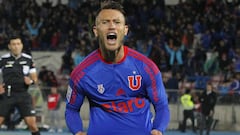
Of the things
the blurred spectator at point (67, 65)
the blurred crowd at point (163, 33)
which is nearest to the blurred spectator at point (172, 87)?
the blurred crowd at point (163, 33)

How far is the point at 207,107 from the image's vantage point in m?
15.6

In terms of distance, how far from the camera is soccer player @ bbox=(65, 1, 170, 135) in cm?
451

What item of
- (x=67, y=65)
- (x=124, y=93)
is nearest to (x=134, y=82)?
(x=124, y=93)

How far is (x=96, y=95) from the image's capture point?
4586mm

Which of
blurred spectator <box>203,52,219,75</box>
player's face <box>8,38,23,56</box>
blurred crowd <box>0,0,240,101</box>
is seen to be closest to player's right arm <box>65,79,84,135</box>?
player's face <box>8,38,23,56</box>

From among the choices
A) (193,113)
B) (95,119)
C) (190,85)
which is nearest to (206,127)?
(193,113)

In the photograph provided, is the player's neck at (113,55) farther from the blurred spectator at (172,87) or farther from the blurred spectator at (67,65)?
the blurred spectator at (67,65)

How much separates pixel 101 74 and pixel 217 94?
11.2 metres

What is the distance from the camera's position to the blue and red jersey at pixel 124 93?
4520mm

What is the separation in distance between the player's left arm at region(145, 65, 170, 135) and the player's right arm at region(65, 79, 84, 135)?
0.55 m

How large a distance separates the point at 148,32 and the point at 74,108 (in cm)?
1615

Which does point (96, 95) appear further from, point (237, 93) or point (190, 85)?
point (190, 85)

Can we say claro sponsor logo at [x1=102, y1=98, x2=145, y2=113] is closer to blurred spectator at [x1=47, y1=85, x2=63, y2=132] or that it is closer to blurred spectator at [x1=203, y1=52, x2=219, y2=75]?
blurred spectator at [x1=47, y1=85, x2=63, y2=132]

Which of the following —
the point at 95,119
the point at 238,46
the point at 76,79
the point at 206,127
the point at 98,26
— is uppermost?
the point at 98,26
